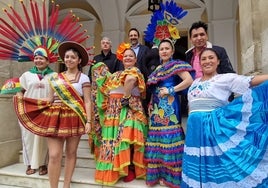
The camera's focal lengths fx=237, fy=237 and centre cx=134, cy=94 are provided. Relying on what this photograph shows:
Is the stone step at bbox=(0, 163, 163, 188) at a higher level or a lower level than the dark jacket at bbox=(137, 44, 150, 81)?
lower

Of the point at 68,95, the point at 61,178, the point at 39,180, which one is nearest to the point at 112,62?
the point at 68,95

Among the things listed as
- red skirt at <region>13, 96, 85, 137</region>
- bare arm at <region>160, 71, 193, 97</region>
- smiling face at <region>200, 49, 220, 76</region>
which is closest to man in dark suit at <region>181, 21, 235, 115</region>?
bare arm at <region>160, 71, 193, 97</region>

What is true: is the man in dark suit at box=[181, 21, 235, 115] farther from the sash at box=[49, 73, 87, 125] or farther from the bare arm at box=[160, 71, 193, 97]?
the sash at box=[49, 73, 87, 125]

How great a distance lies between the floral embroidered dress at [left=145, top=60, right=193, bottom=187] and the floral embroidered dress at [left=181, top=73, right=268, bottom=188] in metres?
0.42

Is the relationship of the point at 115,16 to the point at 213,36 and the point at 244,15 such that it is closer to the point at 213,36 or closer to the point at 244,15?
the point at 213,36

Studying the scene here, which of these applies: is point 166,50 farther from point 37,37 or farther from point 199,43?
point 37,37

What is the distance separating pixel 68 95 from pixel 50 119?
328 millimetres

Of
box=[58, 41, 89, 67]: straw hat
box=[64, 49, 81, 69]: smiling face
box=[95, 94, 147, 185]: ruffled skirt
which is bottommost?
box=[95, 94, 147, 185]: ruffled skirt

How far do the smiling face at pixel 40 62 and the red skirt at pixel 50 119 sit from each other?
21.3 inches

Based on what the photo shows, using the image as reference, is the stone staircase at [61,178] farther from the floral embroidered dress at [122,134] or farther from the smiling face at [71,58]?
the smiling face at [71,58]

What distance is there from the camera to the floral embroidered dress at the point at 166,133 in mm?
2438

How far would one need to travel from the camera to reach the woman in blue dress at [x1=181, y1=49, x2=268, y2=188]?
1697mm

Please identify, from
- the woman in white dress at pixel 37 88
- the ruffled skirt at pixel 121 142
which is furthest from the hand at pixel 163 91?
the woman in white dress at pixel 37 88

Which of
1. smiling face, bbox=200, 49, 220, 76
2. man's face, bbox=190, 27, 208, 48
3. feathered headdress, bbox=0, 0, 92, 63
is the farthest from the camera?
feathered headdress, bbox=0, 0, 92, 63
